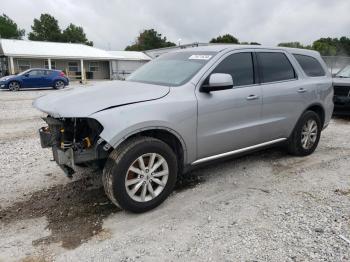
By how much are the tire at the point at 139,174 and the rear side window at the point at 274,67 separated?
2.03 meters

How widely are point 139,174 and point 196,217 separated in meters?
0.78

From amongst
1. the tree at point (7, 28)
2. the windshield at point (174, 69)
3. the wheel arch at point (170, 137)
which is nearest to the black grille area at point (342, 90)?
the windshield at point (174, 69)

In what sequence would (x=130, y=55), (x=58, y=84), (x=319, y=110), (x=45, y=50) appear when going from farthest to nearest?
(x=130, y=55) < (x=45, y=50) < (x=58, y=84) < (x=319, y=110)

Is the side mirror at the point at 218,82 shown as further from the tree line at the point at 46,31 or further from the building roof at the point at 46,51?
the tree line at the point at 46,31

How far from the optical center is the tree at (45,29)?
65062 millimetres

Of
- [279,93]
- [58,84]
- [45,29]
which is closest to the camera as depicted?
[279,93]

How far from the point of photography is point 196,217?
3574 mm

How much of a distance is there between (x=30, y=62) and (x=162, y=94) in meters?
32.2

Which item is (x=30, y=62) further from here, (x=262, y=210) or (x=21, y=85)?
(x=262, y=210)

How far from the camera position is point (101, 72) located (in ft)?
125

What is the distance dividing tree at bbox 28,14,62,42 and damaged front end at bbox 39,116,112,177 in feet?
224

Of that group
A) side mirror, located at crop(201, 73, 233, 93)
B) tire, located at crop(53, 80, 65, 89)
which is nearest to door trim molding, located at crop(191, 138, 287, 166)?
side mirror, located at crop(201, 73, 233, 93)

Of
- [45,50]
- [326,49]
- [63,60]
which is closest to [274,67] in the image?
[45,50]

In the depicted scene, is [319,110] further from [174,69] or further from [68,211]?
[68,211]
